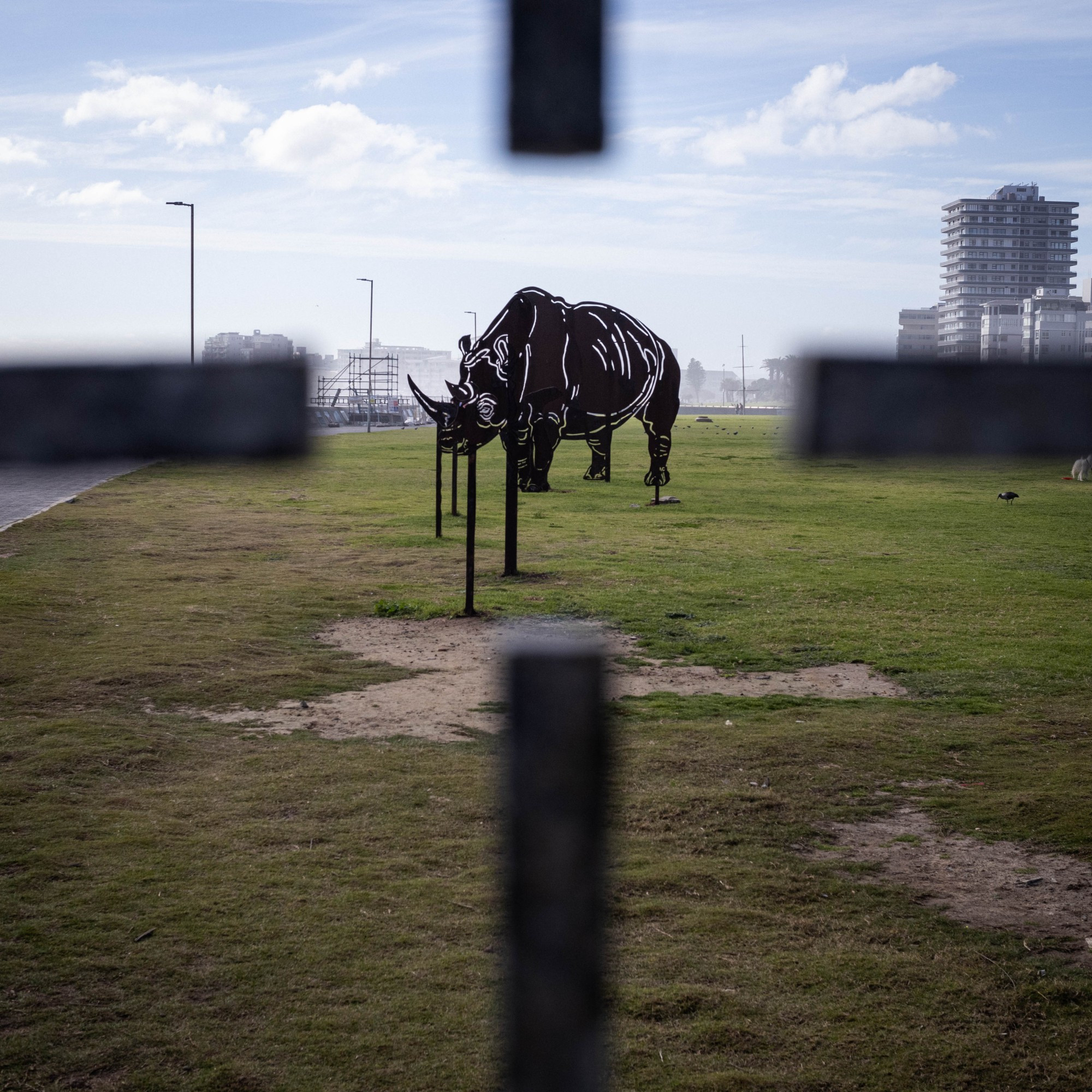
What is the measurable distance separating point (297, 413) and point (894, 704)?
25.8 ft

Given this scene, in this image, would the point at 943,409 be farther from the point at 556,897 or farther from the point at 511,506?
the point at 511,506

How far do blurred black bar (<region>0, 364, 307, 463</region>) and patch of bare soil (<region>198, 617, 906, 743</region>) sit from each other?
19.5 ft

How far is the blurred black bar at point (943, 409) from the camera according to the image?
77cm

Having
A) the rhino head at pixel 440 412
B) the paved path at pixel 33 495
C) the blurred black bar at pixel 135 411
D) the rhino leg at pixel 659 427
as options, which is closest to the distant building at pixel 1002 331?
the blurred black bar at pixel 135 411

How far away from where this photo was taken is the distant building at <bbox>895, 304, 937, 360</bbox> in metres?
0.82

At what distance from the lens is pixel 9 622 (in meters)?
10.1

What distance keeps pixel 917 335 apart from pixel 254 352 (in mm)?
532

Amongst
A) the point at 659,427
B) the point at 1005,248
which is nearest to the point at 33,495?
the point at 659,427

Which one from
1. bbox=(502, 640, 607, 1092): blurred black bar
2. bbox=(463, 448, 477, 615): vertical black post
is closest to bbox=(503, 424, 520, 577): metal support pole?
bbox=(463, 448, 477, 615): vertical black post

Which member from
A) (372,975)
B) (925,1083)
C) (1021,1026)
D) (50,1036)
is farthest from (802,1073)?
(50,1036)

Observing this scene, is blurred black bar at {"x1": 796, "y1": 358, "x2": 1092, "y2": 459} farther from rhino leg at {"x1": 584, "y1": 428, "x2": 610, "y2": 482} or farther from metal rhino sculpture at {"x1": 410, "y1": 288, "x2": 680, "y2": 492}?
rhino leg at {"x1": 584, "y1": 428, "x2": 610, "y2": 482}

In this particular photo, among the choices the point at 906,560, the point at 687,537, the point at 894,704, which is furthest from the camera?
the point at 687,537

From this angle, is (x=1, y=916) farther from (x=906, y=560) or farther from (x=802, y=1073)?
(x=906, y=560)

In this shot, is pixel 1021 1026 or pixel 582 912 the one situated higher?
pixel 582 912
